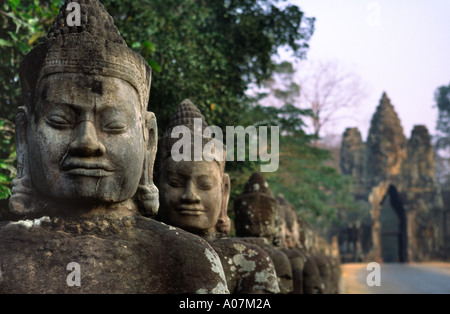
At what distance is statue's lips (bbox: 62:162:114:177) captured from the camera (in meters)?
2.71

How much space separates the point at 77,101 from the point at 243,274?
82.5 inches

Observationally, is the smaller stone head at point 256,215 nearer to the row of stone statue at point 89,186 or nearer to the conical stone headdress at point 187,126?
the conical stone headdress at point 187,126

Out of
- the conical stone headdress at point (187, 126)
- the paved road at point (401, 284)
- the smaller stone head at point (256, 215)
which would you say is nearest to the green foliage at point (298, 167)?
the paved road at point (401, 284)

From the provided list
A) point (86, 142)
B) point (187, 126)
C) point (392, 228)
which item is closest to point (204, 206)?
point (187, 126)

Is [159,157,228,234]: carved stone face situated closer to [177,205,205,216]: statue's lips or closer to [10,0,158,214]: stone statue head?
[177,205,205,216]: statue's lips

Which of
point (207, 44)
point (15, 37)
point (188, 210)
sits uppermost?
point (207, 44)

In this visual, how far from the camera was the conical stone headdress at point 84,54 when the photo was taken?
2.82 metres

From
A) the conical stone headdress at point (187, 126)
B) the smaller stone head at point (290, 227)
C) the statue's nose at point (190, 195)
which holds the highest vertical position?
the conical stone headdress at point (187, 126)

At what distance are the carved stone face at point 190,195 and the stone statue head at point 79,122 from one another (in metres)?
1.24

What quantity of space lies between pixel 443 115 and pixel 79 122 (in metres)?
36.4

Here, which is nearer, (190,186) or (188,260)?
(188,260)

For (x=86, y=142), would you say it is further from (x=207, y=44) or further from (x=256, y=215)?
(x=207, y=44)

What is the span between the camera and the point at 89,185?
8.97 feet
